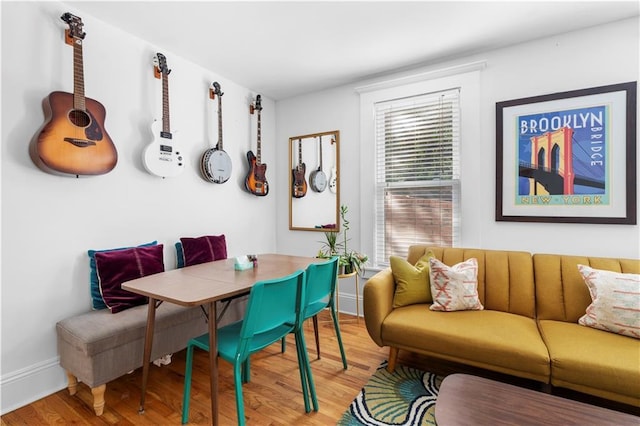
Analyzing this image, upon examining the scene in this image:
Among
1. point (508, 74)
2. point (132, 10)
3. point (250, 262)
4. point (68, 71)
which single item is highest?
point (132, 10)

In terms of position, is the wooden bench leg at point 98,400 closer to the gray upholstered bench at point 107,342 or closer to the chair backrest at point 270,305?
the gray upholstered bench at point 107,342

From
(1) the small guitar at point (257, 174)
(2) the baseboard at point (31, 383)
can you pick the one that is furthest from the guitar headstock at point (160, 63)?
(2) the baseboard at point (31, 383)

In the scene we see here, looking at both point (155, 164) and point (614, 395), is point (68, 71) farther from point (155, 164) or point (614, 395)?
point (614, 395)

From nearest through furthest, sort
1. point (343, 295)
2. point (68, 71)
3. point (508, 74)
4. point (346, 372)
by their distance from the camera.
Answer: point (68, 71) < point (346, 372) < point (508, 74) < point (343, 295)

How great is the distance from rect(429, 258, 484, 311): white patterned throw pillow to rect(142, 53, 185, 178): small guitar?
225cm

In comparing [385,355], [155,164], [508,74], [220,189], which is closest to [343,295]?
[385,355]

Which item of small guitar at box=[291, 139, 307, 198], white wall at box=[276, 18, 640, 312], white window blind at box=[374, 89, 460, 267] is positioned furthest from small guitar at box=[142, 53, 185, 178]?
white window blind at box=[374, 89, 460, 267]

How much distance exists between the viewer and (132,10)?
208 cm

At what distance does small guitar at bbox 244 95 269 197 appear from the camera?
337 centimetres

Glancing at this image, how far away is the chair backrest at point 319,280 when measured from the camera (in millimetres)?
1775

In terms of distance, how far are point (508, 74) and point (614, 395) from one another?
7.64 ft

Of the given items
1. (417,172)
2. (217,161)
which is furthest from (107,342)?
(417,172)

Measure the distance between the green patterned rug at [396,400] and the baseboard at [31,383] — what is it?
5.99 feet

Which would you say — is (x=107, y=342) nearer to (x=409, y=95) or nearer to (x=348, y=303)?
(x=348, y=303)
